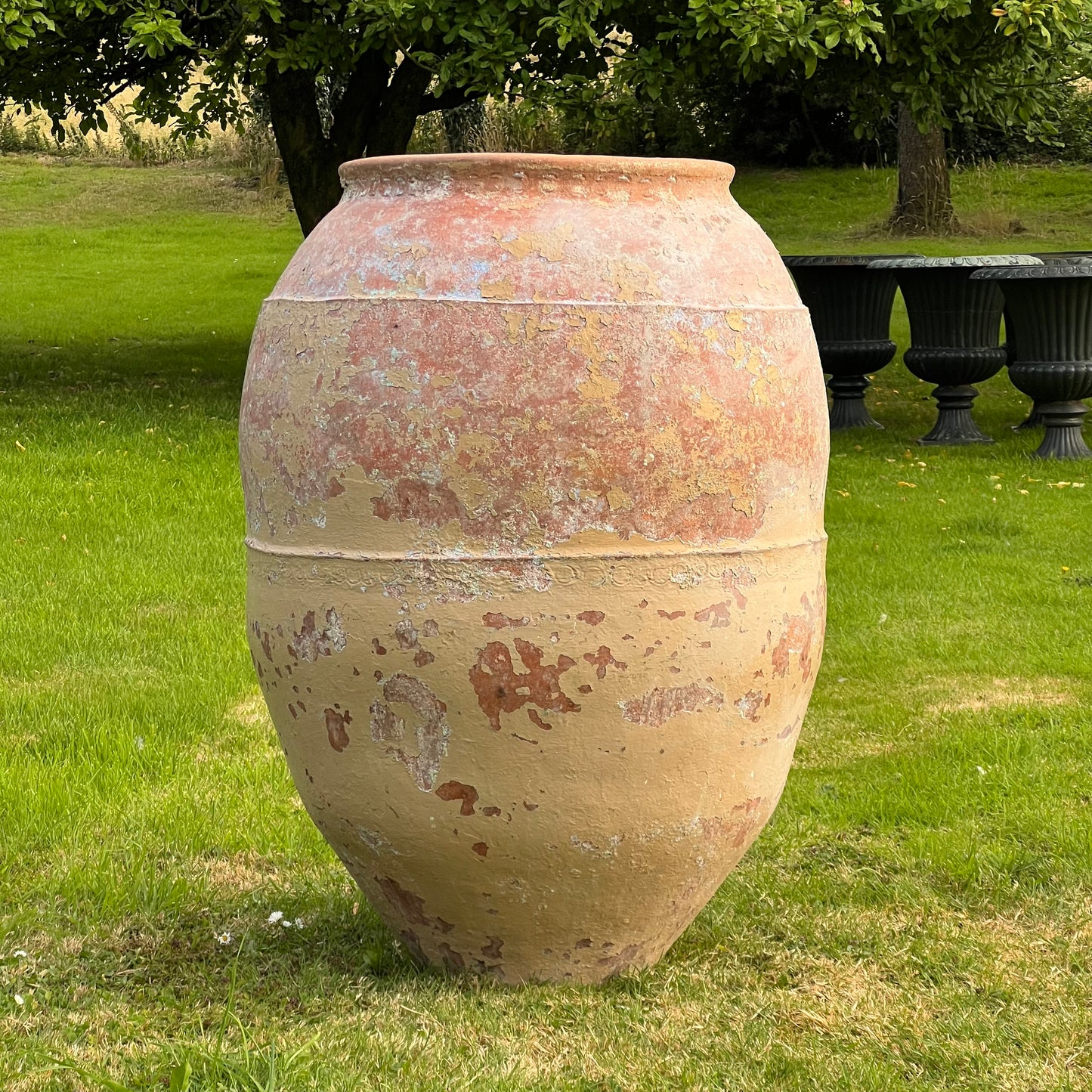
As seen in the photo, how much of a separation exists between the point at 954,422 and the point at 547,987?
8.76 m

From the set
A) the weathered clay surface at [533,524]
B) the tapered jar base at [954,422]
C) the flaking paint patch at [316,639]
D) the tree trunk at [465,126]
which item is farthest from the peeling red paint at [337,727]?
the tree trunk at [465,126]

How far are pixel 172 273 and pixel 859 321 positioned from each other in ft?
37.0

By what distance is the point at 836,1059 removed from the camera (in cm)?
317

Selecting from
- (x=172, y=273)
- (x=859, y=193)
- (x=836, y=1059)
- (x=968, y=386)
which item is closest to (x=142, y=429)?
(x=968, y=386)

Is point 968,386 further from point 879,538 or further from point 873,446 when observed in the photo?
point 879,538

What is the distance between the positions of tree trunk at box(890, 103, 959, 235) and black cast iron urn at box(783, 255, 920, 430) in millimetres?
10231

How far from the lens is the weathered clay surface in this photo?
3.01 m

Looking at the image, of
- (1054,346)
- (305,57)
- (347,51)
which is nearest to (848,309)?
(1054,346)

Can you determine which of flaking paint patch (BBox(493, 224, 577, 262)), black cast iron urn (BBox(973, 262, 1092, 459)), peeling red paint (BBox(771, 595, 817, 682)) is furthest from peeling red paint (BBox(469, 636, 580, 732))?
black cast iron urn (BBox(973, 262, 1092, 459))

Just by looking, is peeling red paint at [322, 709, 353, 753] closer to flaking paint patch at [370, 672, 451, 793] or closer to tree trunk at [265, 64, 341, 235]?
flaking paint patch at [370, 672, 451, 793]

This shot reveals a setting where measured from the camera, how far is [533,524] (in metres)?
3.01

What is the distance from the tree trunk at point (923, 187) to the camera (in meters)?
21.6

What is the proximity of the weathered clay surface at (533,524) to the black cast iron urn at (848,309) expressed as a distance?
28.1 feet

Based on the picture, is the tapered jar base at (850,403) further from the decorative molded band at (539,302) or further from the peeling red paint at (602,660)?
the peeling red paint at (602,660)
